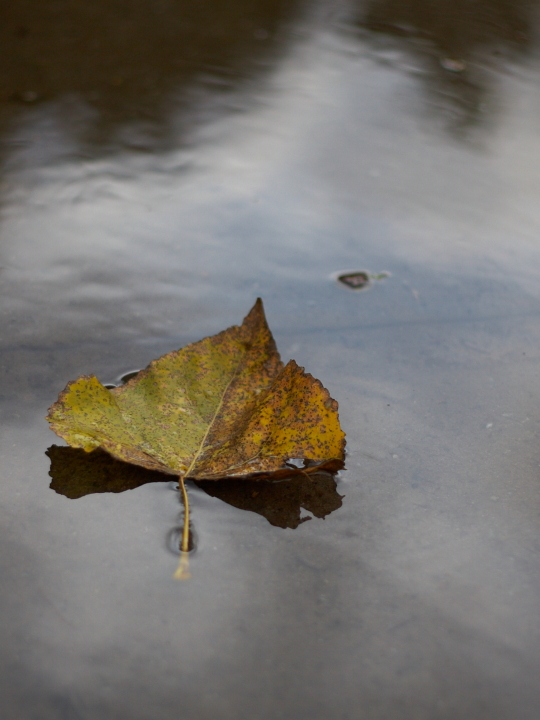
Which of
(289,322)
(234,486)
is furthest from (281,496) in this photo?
(289,322)

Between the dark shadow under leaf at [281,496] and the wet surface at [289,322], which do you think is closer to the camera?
the wet surface at [289,322]

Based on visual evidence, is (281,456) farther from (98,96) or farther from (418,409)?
(98,96)

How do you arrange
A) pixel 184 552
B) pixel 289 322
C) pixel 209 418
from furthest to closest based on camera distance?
pixel 289 322
pixel 209 418
pixel 184 552

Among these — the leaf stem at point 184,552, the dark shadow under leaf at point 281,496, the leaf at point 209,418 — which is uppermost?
the leaf at point 209,418

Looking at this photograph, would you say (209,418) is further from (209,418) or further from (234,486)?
(234,486)

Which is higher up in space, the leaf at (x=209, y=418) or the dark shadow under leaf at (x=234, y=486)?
the leaf at (x=209, y=418)
